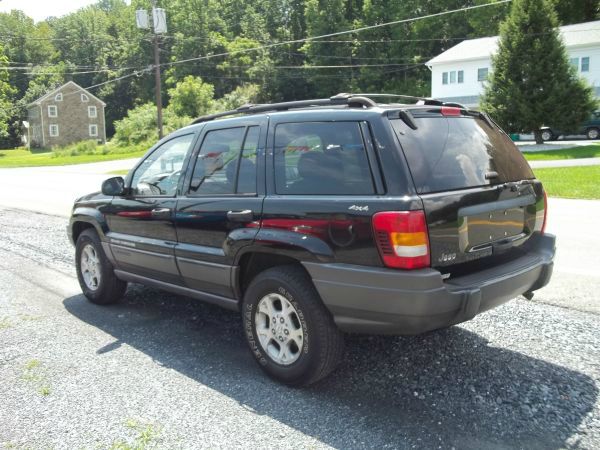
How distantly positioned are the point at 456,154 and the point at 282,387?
198 cm

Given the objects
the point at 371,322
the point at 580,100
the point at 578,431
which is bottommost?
the point at 578,431

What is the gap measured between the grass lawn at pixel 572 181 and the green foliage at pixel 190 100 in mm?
47344

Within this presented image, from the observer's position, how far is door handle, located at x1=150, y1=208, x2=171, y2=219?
4764mm

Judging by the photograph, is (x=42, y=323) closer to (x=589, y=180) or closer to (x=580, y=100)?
(x=589, y=180)

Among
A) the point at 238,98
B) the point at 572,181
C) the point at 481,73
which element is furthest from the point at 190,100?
the point at 572,181

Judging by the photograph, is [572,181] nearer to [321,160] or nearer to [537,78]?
[321,160]

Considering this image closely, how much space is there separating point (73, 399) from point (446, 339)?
2.83m

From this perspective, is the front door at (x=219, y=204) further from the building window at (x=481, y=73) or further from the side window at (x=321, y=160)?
the building window at (x=481, y=73)

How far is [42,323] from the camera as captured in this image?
5320mm

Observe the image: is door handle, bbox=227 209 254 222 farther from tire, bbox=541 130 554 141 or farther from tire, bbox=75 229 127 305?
tire, bbox=541 130 554 141

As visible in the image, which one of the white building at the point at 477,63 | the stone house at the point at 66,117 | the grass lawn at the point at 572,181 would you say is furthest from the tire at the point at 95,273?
the stone house at the point at 66,117

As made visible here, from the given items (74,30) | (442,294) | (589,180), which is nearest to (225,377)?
(442,294)

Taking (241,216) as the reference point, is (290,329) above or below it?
below

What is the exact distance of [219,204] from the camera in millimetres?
4281
